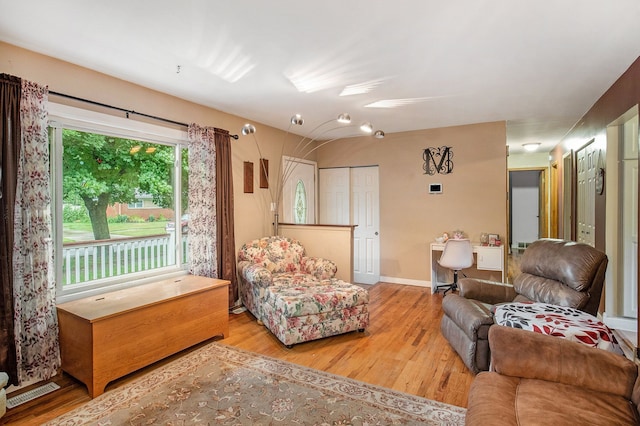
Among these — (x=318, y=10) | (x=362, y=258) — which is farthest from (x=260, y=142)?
(x=318, y=10)

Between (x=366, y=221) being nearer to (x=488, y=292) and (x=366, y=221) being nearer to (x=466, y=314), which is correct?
(x=488, y=292)

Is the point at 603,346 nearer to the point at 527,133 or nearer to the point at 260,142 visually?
the point at 260,142

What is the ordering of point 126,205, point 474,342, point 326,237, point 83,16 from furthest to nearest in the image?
1. point 326,237
2. point 126,205
3. point 474,342
4. point 83,16

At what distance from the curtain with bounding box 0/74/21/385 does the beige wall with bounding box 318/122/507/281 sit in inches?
171

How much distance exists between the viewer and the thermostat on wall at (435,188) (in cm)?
524

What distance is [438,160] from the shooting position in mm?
5242

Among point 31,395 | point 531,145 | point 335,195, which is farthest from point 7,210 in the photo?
point 531,145

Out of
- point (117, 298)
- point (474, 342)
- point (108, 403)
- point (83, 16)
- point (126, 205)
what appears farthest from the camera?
point (126, 205)

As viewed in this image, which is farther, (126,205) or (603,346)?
(126,205)

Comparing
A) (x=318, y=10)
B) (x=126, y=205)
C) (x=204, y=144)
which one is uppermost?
(x=318, y=10)

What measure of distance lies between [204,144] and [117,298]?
179 cm

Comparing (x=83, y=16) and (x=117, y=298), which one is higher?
(x=83, y=16)

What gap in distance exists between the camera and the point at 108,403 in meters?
2.26

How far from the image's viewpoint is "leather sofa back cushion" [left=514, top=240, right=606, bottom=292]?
2400mm
